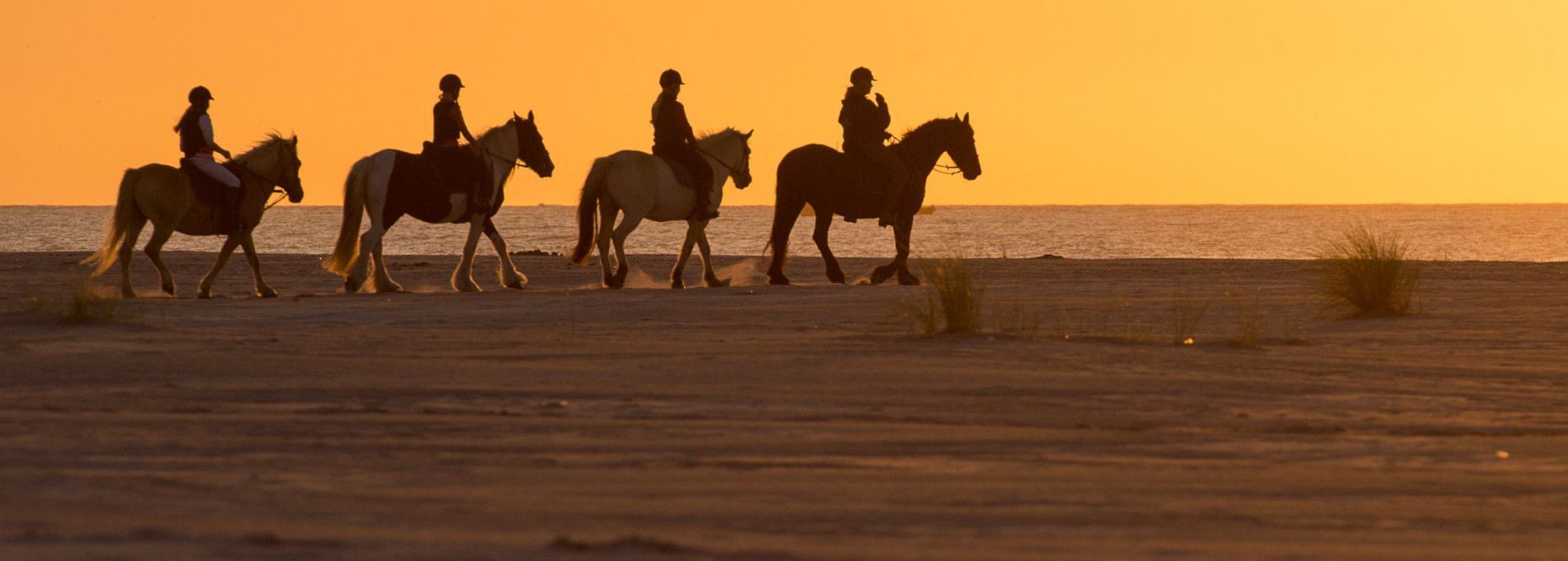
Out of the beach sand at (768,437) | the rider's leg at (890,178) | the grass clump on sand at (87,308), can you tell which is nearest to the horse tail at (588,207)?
the rider's leg at (890,178)

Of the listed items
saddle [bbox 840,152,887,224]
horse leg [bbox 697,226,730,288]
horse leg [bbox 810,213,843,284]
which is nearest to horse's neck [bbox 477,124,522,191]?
horse leg [bbox 697,226,730,288]

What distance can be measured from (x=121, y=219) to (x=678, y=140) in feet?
15.7

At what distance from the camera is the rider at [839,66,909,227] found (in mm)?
19359

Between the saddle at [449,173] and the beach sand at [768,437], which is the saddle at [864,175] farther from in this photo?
the beach sand at [768,437]

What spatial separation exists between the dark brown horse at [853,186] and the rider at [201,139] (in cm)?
493

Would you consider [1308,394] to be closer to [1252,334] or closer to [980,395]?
[980,395]

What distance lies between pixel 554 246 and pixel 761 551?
54.8 meters

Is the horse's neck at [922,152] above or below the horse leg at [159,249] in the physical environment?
above

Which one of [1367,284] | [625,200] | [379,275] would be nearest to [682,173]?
[625,200]

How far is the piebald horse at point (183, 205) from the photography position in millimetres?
16875

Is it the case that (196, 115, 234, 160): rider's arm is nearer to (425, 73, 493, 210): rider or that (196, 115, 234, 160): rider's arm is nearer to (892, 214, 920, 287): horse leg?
(425, 73, 493, 210): rider

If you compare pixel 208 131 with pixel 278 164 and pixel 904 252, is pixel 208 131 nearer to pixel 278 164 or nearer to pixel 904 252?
pixel 278 164

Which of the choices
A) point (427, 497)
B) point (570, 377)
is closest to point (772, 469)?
point (427, 497)

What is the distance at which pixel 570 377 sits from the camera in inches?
379
